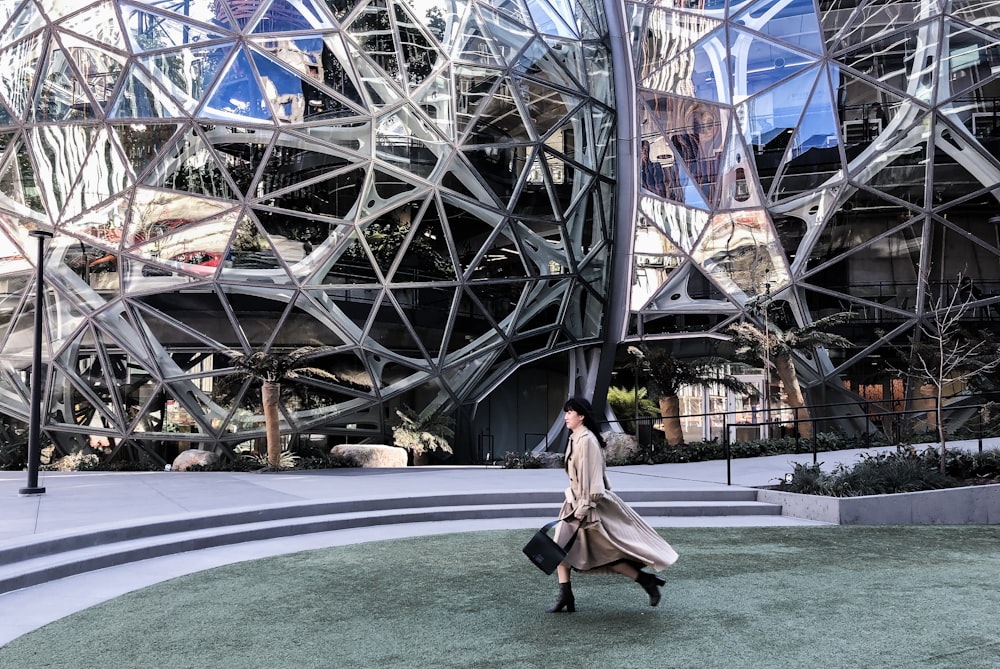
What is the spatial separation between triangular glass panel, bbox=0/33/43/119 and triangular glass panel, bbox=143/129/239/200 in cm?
262

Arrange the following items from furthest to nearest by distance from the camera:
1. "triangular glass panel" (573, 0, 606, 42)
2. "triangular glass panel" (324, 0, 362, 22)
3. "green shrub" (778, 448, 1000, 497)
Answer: "triangular glass panel" (573, 0, 606, 42) → "triangular glass panel" (324, 0, 362, 22) → "green shrub" (778, 448, 1000, 497)

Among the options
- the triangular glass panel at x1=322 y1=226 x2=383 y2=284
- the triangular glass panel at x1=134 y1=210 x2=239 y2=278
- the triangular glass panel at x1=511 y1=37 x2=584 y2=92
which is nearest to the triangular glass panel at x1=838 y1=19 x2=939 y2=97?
the triangular glass panel at x1=511 y1=37 x2=584 y2=92

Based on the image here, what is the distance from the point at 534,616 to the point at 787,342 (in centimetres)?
1726

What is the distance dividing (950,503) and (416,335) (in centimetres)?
1267

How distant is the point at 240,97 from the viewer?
1920cm

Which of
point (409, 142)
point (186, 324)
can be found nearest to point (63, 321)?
point (186, 324)

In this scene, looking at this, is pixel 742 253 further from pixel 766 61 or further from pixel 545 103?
pixel 545 103

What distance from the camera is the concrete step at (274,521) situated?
27.9ft

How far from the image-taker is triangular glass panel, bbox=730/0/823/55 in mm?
22797

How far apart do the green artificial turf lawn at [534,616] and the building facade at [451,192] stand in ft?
39.8

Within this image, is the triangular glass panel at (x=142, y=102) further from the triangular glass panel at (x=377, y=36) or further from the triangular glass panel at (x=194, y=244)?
the triangular glass panel at (x=377, y=36)

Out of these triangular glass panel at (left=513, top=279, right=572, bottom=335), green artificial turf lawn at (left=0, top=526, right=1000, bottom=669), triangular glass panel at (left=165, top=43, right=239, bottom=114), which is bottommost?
green artificial turf lawn at (left=0, top=526, right=1000, bottom=669)

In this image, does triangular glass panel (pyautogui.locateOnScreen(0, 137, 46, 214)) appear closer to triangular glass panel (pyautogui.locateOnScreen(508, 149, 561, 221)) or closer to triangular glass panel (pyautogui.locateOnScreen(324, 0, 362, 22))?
triangular glass panel (pyautogui.locateOnScreen(324, 0, 362, 22))

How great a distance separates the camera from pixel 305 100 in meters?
19.4
